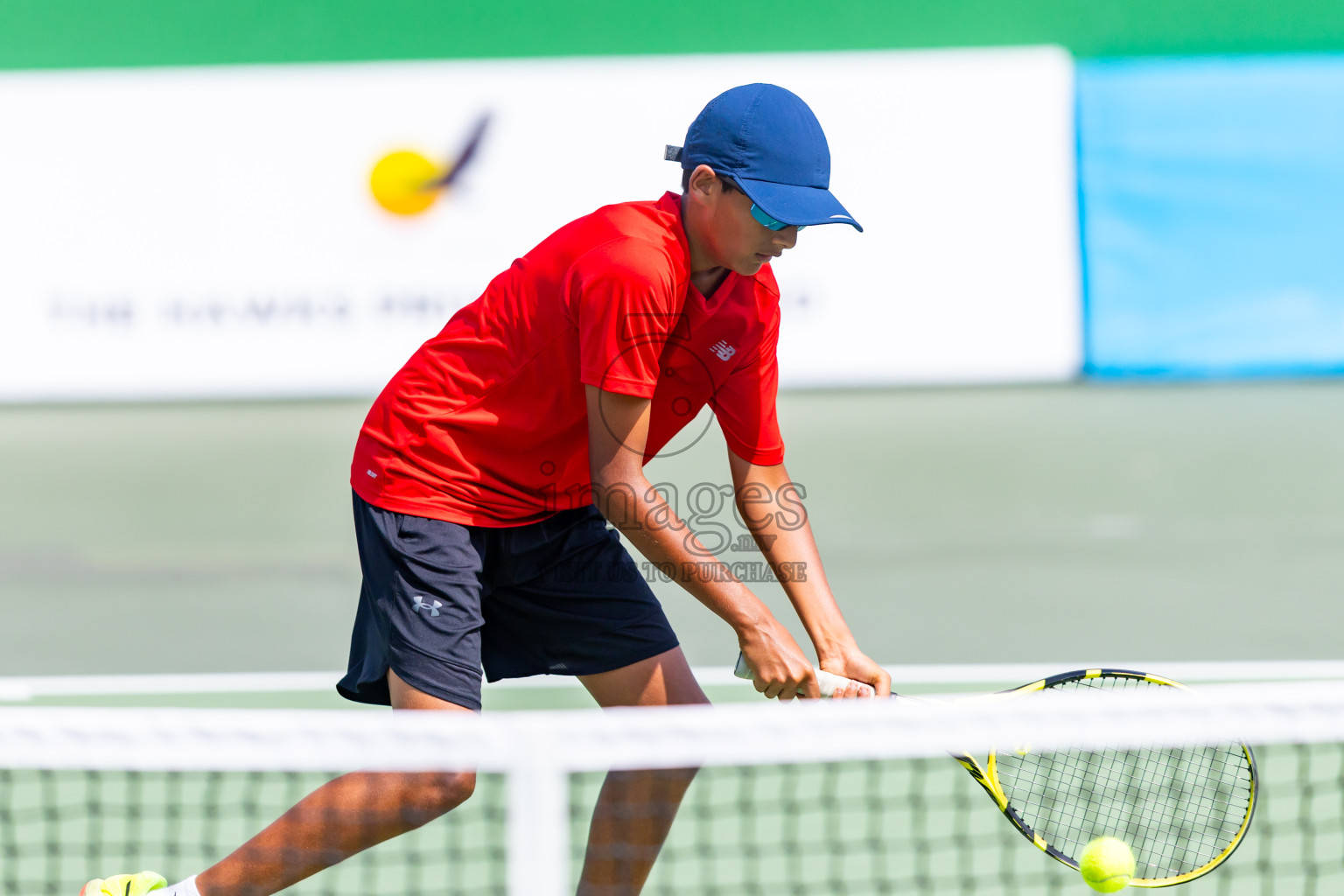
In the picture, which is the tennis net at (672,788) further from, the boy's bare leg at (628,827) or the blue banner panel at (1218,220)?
the blue banner panel at (1218,220)

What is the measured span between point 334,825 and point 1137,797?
156cm

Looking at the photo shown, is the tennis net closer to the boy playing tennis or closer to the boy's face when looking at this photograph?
the boy playing tennis

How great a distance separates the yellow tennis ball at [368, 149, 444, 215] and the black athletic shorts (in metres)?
4.15

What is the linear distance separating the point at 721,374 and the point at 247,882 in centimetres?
103

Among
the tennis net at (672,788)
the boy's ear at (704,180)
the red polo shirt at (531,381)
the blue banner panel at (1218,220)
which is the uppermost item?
the blue banner panel at (1218,220)

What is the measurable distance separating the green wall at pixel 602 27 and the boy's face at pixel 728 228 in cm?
471

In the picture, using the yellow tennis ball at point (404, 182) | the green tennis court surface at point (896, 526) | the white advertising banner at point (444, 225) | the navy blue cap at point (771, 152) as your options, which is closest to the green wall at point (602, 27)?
the white advertising banner at point (444, 225)

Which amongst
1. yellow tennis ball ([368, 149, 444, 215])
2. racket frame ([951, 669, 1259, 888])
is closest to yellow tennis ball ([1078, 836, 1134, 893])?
racket frame ([951, 669, 1259, 888])

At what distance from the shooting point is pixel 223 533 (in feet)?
18.4

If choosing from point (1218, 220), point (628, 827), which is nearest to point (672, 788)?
point (628, 827)

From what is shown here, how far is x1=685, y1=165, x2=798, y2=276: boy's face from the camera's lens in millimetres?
1770

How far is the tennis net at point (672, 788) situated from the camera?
1.37 metres

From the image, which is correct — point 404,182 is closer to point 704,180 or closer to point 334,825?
point 704,180

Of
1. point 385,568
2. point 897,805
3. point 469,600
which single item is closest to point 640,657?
point 469,600
